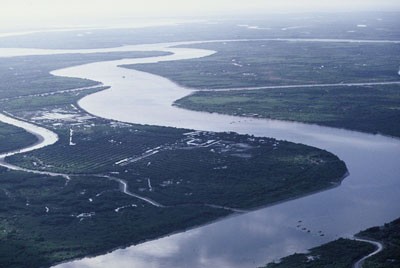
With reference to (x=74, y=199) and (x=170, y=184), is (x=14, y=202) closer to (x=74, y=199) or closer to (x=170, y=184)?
(x=74, y=199)

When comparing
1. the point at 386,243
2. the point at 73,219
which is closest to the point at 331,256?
the point at 386,243

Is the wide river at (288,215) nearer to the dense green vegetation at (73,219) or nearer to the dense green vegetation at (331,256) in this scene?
the dense green vegetation at (331,256)

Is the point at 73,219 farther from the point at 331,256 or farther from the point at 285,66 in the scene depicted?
the point at 285,66

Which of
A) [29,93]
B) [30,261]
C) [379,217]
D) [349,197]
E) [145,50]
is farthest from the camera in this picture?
[145,50]

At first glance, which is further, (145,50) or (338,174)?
(145,50)

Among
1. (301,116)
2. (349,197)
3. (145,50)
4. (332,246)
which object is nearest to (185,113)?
(301,116)

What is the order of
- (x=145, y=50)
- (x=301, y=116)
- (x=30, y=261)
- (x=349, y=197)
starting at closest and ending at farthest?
(x=30, y=261)
(x=349, y=197)
(x=301, y=116)
(x=145, y=50)

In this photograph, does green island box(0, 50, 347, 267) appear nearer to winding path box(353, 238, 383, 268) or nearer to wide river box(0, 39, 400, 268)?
wide river box(0, 39, 400, 268)
